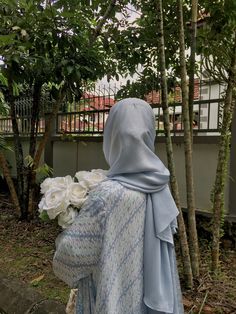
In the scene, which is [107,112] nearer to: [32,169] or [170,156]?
[32,169]

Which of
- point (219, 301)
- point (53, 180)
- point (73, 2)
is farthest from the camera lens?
point (73, 2)

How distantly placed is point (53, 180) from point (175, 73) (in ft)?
9.16

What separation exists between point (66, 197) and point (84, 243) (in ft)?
1.21

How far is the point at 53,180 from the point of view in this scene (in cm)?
206

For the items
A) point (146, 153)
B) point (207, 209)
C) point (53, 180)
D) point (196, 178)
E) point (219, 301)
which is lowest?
point (219, 301)

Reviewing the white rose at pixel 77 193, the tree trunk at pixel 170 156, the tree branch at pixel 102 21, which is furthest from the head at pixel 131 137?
the tree branch at pixel 102 21

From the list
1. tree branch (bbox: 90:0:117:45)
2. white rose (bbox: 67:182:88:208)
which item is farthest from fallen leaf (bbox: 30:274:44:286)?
tree branch (bbox: 90:0:117:45)

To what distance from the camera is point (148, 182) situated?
5.31 feet

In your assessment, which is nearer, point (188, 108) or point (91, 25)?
point (188, 108)

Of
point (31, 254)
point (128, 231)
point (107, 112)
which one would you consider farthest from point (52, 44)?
point (128, 231)

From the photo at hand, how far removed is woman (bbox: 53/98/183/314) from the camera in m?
1.58

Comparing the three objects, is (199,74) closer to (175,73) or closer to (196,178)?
(175,73)

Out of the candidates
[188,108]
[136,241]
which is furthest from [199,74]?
[136,241]

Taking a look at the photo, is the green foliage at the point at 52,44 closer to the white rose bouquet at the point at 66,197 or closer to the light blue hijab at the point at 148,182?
the white rose bouquet at the point at 66,197
